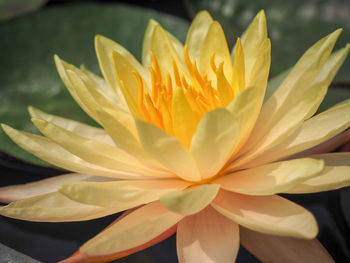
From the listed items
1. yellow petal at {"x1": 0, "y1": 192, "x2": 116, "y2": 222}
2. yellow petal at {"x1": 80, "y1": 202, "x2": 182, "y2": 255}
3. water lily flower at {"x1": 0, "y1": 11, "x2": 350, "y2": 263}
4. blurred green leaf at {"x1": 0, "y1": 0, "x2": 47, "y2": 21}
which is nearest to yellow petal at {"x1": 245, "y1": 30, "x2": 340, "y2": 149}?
water lily flower at {"x1": 0, "y1": 11, "x2": 350, "y2": 263}

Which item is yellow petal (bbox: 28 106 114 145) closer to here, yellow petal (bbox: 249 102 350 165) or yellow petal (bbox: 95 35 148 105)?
yellow petal (bbox: 95 35 148 105)

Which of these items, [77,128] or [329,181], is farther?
[77,128]

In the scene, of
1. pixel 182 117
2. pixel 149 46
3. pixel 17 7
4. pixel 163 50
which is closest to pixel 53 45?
pixel 17 7

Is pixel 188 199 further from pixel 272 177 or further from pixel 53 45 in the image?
pixel 53 45

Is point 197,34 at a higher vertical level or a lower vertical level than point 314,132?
higher

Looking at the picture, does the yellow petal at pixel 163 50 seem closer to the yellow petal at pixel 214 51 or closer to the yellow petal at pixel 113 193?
the yellow petal at pixel 214 51

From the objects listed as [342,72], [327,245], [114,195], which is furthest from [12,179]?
[342,72]
